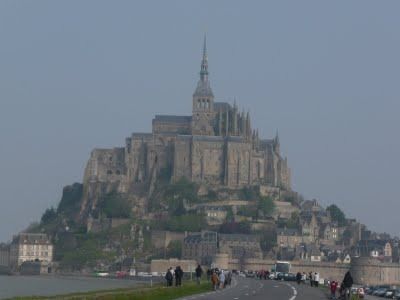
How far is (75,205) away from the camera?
17238 cm

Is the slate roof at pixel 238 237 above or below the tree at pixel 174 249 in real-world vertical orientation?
above

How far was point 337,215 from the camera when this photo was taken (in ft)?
570

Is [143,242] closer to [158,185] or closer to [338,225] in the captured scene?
[158,185]

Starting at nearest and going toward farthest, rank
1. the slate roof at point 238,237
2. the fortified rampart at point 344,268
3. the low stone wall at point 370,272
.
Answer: the low stone wall at point 370,272 → the fortified rampart at point 344,268 → the slate roof at point 238,237

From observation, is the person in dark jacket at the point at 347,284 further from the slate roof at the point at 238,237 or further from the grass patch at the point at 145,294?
the slate roof at the point at 238,237

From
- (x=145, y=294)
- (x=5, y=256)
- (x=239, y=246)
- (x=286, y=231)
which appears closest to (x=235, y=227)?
(x=239, y=246)

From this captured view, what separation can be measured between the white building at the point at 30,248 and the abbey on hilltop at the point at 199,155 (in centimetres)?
782

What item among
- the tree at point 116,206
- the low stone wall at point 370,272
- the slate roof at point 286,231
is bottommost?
the low stone wall at point 370,272

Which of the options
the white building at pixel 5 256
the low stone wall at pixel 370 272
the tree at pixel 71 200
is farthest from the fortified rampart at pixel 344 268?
the white building at pixel 5 256

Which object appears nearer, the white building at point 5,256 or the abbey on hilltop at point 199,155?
the abbey on hilltop at point 199,155

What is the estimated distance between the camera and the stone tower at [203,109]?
543ft

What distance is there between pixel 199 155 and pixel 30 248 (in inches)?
971

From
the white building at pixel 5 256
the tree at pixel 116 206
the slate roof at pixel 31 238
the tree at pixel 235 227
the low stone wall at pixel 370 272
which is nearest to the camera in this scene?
the low stone wall at pixel 370 272

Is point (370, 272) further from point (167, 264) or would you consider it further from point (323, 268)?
point (167, 264)
